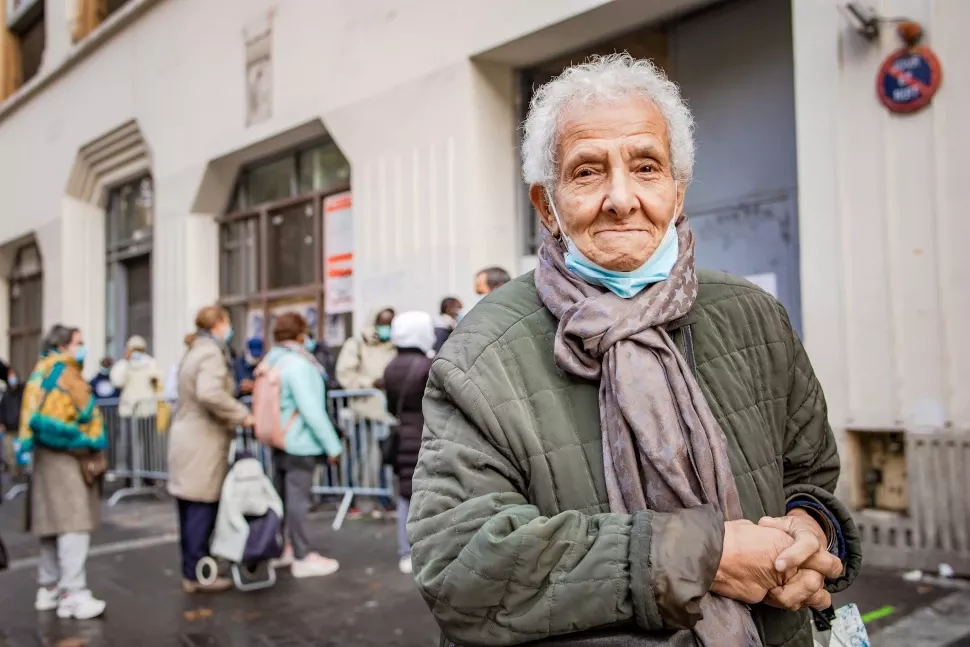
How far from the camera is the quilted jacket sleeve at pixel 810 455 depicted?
1692mm

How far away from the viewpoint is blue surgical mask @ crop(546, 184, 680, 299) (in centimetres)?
155

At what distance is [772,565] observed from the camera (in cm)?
139

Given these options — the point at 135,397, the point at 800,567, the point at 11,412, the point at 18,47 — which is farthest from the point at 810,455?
the point at 18,47

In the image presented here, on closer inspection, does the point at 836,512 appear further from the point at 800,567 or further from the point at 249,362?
the point at 249,362

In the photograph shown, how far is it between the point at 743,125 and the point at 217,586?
5295 mm

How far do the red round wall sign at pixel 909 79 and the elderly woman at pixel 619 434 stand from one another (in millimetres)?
4228

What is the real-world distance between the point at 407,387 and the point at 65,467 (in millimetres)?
2181

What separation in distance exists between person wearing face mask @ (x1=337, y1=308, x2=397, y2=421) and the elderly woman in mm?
6775

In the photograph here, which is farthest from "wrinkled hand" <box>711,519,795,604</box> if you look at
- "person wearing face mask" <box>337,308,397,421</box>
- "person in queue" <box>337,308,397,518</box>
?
"person wearing face mask" <box>337,308,397,421</box>

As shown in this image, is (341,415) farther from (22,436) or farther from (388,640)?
(388,640)

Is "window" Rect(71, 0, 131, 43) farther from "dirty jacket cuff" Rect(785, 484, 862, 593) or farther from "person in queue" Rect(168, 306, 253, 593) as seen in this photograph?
"dirty jacket cuff" Rect(785, 484, 862, 593)

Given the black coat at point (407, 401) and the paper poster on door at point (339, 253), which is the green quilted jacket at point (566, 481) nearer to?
the black coat at point (407, 401)

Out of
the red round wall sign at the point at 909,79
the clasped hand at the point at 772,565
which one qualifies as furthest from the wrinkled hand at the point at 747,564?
the red round wall sign at the point at 909,79

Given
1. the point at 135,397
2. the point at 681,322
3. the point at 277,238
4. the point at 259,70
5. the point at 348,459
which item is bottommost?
the point at 348,459
